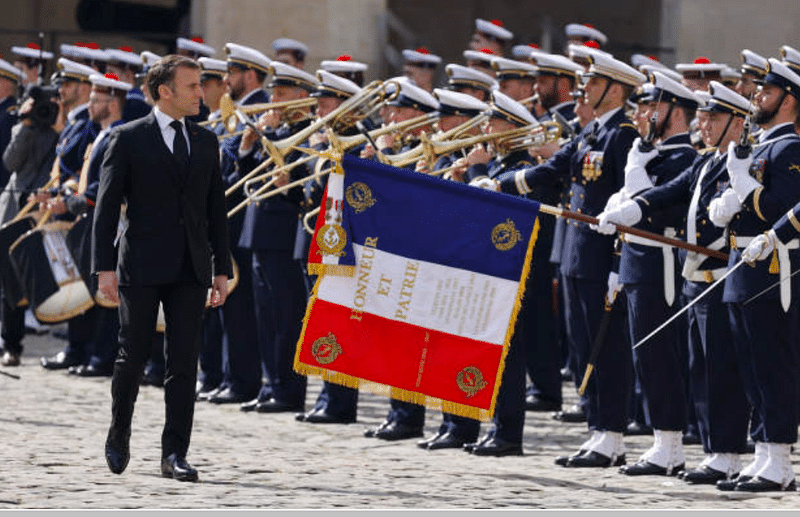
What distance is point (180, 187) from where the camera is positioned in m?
10.3

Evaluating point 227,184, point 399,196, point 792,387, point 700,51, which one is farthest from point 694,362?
point 700,51

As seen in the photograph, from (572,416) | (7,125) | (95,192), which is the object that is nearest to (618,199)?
(572,416)

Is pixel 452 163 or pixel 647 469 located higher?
pixel 452 163

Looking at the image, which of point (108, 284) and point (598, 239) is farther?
point (598, 239)

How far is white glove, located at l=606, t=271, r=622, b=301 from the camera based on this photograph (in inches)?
455

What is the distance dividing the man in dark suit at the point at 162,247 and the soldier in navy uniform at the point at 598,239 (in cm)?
222

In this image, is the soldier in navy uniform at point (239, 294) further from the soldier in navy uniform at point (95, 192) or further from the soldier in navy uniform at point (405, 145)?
the soldier in navy uniform at point (405, 145)

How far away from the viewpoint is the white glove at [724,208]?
10.5 meters

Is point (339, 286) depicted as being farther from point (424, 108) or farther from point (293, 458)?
point (424, 108)

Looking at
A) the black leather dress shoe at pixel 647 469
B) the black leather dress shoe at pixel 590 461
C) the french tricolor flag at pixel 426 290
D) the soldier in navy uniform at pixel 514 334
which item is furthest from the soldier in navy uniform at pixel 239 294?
the black leather dress shoe at pixel 647 469

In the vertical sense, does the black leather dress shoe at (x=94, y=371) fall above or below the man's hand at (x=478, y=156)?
below

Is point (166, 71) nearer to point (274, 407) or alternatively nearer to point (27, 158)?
point (274, 407)

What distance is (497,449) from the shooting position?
11.8 metres

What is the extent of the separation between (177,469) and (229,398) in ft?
12.9
